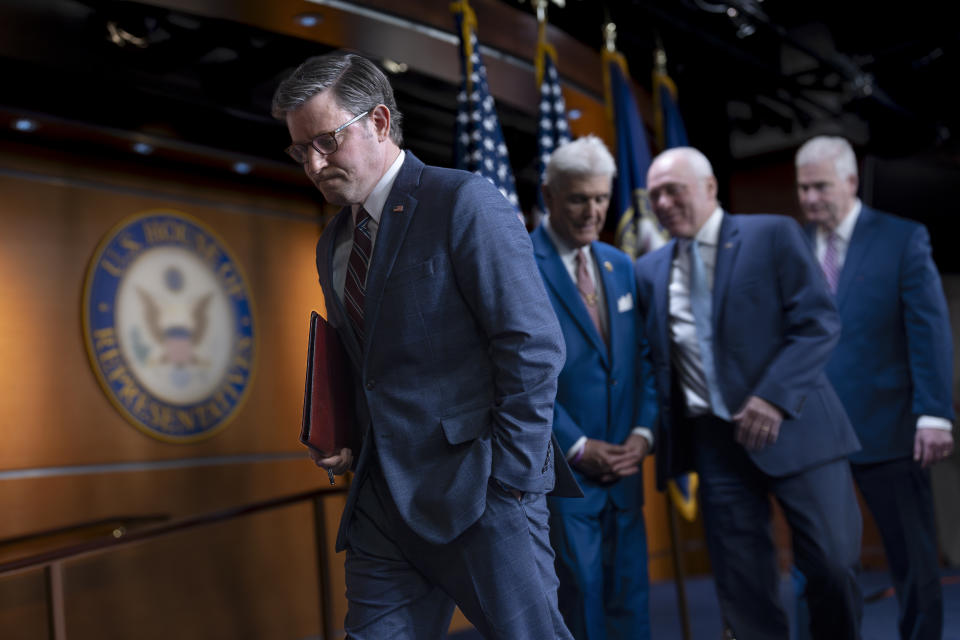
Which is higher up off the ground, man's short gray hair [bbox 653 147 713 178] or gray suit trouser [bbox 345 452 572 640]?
man's short gray hair [bbox 653 147 713 178]

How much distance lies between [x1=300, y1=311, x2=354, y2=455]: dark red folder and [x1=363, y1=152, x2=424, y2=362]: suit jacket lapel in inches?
3.9

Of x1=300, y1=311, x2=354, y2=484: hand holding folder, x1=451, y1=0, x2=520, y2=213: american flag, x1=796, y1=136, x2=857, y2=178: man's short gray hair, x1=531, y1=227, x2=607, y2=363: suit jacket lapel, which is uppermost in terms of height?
x1=451, y1=0, x2=520, y2=213: american flag

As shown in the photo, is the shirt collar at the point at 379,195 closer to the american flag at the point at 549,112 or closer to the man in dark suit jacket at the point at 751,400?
the man in dark suit jacket at the point at 751,400

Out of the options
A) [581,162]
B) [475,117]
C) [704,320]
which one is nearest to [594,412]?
[704,320]

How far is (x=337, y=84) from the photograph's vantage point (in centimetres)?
178

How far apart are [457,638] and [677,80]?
15.2 feet

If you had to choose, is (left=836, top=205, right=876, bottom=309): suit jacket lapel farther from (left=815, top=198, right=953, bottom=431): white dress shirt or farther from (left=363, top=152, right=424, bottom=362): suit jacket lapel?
(left=363, top=152, right=424, bottom=362): suit jacket lapel

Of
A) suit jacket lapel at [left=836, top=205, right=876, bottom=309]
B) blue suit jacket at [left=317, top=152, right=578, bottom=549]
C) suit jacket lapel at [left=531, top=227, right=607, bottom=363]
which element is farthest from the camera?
suit jacket lapel at [left=836, top=205, right=876, bottom=309]

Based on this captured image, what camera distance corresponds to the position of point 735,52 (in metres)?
6.71

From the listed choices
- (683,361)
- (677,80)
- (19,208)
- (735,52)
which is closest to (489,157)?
(683,361)

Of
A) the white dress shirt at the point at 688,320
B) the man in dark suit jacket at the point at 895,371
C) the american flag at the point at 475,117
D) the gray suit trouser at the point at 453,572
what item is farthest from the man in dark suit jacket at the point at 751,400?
the gray suit trouser at the point at 453,572

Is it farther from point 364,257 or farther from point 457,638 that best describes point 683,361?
point 457,638

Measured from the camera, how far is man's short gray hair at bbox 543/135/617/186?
2.83 meters

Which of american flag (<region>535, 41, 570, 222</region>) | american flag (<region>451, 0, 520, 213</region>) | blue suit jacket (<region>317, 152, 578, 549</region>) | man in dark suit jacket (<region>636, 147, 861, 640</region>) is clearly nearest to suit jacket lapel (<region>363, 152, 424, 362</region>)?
blue suit jacket (<region>317, 152, 578, 549</region>)
